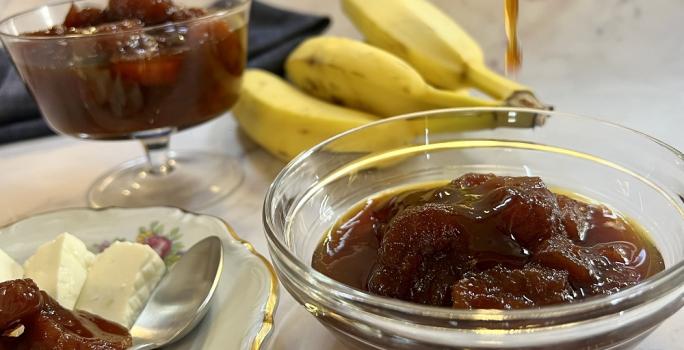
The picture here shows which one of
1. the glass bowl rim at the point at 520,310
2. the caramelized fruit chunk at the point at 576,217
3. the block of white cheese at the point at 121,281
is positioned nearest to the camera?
the glass bowl rim at the point at 520,310

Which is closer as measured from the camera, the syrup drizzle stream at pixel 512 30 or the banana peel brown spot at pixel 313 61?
the syrup drizzle stream at pixel 512 30

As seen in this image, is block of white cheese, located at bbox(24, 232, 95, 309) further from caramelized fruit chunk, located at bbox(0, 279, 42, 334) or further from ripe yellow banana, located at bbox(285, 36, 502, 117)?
ripe yellow banana, located at bbox(285, 36, 502, 117)

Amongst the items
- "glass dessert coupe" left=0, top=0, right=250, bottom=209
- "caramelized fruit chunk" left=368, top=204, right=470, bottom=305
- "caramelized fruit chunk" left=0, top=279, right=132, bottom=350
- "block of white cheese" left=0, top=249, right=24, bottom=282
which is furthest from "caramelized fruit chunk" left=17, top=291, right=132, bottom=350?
"glass dessert coupe" left=0, top=0, right=250, bottom=209

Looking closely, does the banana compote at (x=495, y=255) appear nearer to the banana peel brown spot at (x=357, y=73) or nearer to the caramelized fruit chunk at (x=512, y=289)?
the caramelized fruit chunk at (x=512, y=289)

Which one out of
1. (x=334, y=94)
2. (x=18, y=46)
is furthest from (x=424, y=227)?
(x=18, y=46)

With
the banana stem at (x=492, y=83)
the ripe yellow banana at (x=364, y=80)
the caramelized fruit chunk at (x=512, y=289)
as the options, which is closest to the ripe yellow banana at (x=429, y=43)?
the banana stem at (x=492, y=83)

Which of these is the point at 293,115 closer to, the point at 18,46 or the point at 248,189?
the point at 248,189

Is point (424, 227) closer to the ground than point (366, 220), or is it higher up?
higher up
